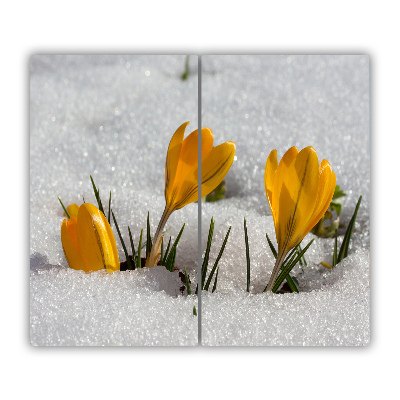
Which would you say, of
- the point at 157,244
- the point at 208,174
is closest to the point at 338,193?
the point at 208,174

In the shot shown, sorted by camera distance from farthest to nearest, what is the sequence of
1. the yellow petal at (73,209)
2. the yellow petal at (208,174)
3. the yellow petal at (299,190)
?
the yellow petal at (73,209)
the yellow petal at (208,174)
the yellow petal at (299,190)

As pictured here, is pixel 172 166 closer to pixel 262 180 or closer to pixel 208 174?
pixel 208 174

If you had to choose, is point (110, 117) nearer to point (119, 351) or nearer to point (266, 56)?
point (266, 56)

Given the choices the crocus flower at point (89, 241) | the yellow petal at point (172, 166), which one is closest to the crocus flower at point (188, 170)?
the yellow petal at point (172, 166)

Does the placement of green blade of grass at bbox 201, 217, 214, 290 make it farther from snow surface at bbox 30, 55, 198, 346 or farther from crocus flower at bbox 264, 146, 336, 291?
crocus flower at bbox 264, 146, 336, 291

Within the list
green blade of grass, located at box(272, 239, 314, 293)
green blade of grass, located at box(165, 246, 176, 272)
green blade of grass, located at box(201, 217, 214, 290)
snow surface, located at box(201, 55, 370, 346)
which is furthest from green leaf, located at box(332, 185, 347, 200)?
green blade of grass, located at box(165, 246, 176, 272)
